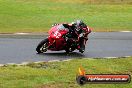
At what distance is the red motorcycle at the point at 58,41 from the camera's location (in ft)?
54.4

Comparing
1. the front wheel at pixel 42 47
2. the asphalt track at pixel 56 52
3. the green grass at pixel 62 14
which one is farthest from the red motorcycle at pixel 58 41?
the green grass at pixel 62 14

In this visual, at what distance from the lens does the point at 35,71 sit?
12602 mm

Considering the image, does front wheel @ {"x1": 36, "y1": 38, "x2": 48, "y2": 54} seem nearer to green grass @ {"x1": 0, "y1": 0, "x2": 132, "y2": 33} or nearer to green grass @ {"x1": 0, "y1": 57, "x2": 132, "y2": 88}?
green grass @ {"x1": 0, "y1": 57, "x2": 132, "y2": 88}

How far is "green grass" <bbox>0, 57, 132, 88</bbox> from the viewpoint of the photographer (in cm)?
1084

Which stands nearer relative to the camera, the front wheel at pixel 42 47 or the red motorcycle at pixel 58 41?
the red motorcycle at pixel 58 41

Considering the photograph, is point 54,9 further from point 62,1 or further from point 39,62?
point 39,62

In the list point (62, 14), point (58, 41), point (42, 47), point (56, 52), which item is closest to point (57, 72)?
point (58, 41)

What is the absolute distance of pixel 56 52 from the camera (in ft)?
57.4

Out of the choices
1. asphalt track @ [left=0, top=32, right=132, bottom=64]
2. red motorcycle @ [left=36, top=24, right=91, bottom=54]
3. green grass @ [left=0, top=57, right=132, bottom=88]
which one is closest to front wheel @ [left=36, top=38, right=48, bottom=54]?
red motorcycle @ [left=36, top=24, right=91, bottom=54]

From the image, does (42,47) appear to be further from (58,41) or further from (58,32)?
(58,32)

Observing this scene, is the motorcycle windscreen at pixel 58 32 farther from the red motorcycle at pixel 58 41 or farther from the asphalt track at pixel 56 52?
the asphalt track at pixel 56 52

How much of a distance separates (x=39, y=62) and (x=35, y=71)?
1961 millimetres

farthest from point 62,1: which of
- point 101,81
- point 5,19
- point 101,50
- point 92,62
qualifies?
point 101,81

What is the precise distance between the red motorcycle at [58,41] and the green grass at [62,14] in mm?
8964
